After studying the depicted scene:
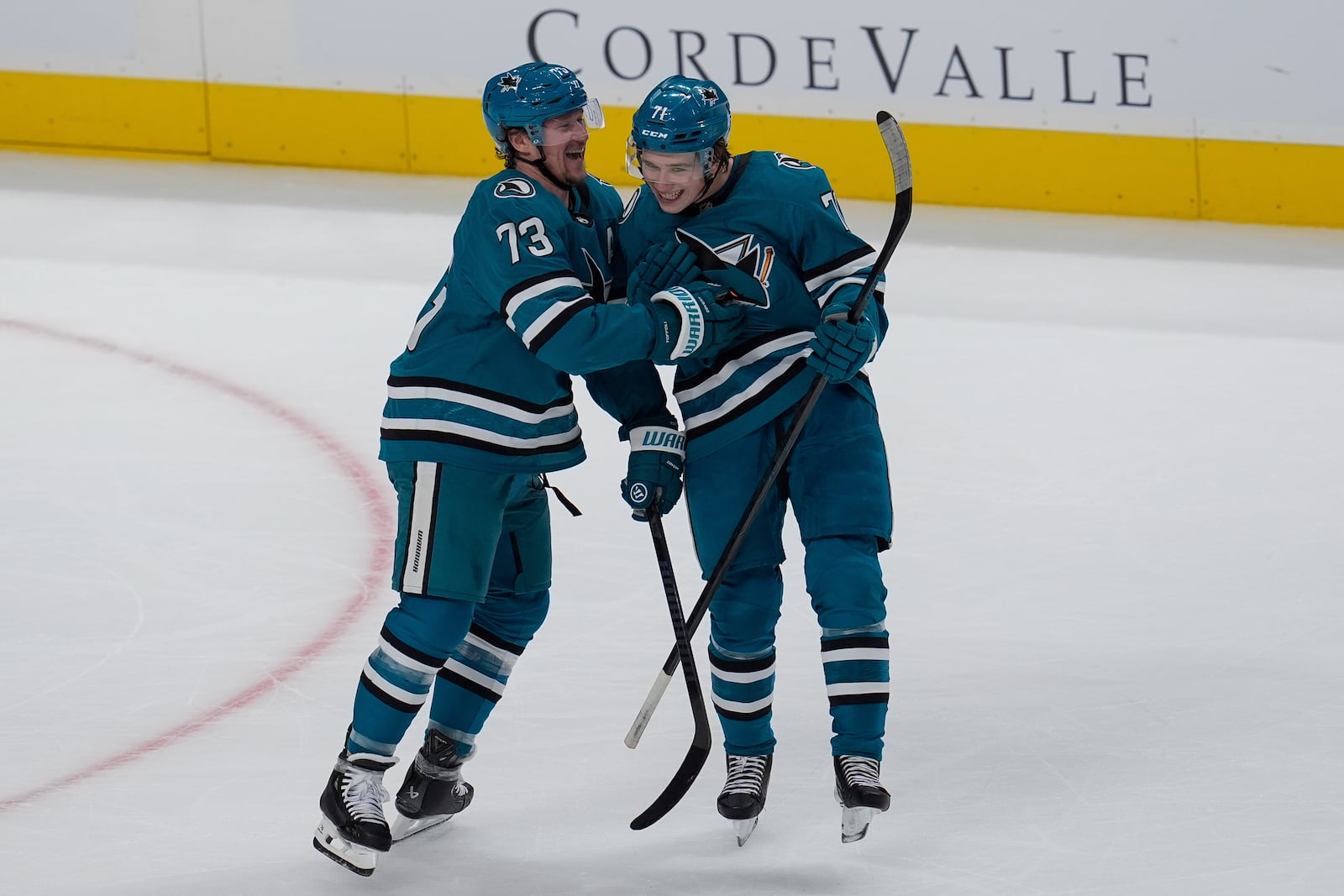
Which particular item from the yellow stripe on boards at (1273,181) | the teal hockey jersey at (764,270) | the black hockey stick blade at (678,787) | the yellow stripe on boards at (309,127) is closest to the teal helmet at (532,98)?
the teal hockey jersey at (764,270)

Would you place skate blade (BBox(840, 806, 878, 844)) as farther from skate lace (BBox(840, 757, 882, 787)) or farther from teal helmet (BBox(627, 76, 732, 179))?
teal helmet (BBox(627, 76, 732, 179))

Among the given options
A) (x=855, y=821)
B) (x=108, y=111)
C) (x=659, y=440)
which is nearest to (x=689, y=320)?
(x=659, y=440)

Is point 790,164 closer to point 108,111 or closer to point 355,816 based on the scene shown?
point 355,816

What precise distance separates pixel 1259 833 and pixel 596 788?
105cm

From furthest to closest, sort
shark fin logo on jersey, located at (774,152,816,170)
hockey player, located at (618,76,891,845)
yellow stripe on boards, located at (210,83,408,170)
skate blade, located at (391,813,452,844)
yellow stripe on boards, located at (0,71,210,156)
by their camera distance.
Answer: yellow stripe on boards, located at (0,71,210,156)
yellow stripe on boards, located at (210,83,408,170)
skate blade, located at (391,813,452,844)
shark fin logo on jersey, located at (774,152,816,170)
hockey player, located at (618,76,891,845)

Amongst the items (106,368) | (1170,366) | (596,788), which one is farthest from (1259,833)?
(106,368)

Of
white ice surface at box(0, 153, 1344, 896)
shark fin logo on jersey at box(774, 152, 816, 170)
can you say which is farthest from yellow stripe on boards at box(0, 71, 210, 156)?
shark fin logo on jersey at box(774, 152, 816, 170)

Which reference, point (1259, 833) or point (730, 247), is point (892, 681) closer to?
point (1259, 833)

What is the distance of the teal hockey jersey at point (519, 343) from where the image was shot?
281cm

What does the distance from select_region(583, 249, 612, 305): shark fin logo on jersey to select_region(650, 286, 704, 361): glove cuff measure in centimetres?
16

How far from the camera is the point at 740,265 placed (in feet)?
9.76

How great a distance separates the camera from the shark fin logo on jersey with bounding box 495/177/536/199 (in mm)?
2875

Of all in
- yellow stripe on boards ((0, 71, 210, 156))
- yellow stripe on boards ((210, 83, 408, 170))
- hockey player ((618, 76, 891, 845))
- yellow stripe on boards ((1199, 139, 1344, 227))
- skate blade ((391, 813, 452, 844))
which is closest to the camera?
hockey player ((618, 76, 891, 845))

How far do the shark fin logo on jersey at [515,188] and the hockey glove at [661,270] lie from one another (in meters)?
0.21
